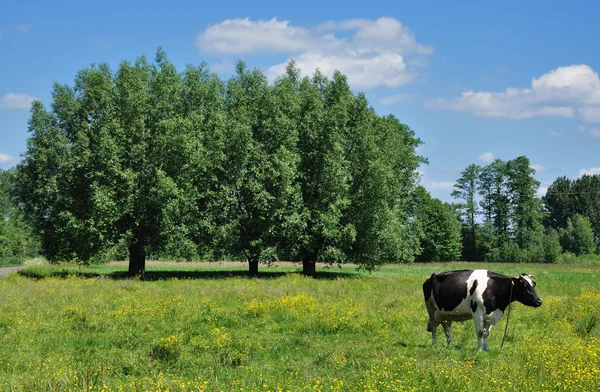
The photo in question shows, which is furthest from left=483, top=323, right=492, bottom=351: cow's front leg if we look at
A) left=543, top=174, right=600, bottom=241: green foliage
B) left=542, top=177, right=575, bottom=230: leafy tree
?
left=542, top=177, right=575, bottom=230: leafy tree

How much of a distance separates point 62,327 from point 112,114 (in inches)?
902

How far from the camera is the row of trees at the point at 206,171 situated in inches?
1316

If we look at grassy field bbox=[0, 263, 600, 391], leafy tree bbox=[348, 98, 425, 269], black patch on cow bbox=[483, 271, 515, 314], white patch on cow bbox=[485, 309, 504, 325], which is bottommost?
grassy field bbox=[0, 263, 600, 391]

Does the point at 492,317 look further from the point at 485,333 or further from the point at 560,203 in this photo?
the point at 560,203

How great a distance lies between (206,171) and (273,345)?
80.9ft

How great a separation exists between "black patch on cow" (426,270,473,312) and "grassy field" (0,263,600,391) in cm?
117

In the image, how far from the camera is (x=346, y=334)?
47.2ft

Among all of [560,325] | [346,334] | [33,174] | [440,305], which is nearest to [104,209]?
[33,174]

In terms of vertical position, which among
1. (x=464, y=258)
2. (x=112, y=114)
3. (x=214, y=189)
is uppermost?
(x=112, y=114)

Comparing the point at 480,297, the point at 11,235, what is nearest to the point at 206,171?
the point at 480,297

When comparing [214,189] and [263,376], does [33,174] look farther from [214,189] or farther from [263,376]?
[263,376]

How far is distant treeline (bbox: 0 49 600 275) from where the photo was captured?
110ft

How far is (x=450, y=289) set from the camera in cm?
1376

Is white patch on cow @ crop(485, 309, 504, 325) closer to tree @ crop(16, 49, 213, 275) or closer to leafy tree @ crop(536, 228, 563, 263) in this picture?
tree @ crop(16, 49, 213, 275)
